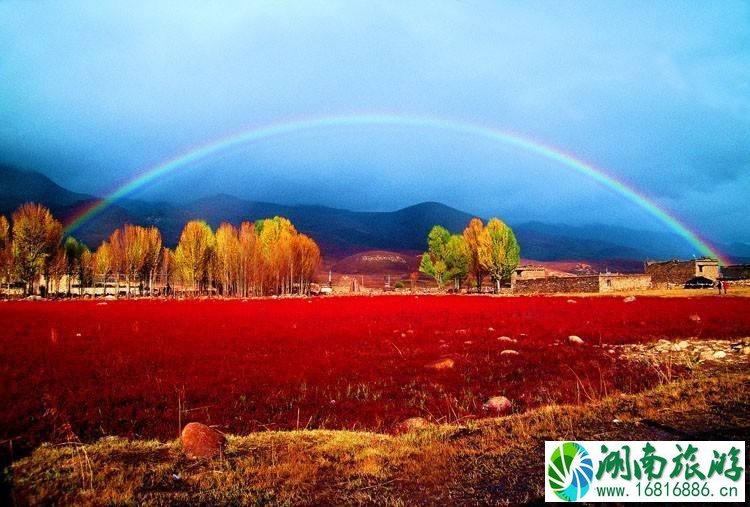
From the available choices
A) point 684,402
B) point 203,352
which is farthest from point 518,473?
point 203,352

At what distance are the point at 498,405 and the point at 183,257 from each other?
75.9m

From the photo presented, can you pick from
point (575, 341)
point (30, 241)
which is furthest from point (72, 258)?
point (575, 341)

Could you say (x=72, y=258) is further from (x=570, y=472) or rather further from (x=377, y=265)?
(x=377, y=265)

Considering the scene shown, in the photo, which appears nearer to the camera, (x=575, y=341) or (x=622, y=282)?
(x=575, y=341)

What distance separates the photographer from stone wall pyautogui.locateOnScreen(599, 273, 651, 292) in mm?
65375

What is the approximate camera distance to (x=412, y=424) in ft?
24.5

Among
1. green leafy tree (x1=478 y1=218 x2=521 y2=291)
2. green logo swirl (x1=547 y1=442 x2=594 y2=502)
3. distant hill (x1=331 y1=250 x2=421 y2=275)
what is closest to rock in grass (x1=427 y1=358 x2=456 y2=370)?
green logo swirl (x1=547 y1=442 x2=594 y2=502)

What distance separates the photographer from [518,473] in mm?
5102

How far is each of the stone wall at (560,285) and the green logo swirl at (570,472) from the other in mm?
67170

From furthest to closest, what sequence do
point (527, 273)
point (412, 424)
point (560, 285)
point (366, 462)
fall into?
1. point (527, 273)
2. point (560, 285)
3. point (412, 424)
4. point (366, 462)

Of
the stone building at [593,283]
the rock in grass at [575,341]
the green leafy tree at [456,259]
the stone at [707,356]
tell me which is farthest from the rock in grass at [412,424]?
the green leafy tree at [456,259]

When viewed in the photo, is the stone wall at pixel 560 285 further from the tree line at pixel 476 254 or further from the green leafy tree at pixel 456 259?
the green leafy tree at pixel 456 259

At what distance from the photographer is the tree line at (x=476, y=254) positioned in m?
74.4

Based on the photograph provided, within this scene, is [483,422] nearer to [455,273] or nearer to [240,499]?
[240,499]
